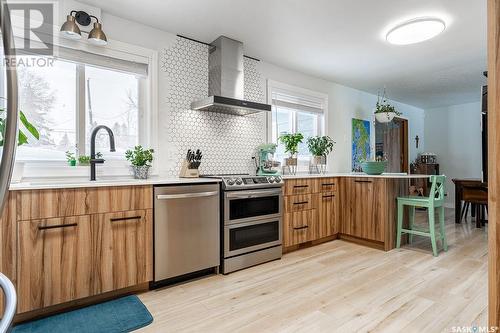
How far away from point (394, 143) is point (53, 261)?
6368 mm

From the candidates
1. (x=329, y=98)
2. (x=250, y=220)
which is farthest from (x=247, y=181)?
(x=329, y=98)

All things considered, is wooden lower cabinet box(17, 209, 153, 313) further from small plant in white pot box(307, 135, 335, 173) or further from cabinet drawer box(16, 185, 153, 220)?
small plant in white pot box(307, 135, 335, 173)

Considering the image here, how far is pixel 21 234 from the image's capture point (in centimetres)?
174

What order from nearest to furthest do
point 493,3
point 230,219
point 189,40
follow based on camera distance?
point 493,3, point 230,219, point 189,40

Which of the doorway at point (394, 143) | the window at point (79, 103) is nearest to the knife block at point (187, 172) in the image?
the window at point (79, 103)

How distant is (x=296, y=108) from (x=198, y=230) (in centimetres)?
251

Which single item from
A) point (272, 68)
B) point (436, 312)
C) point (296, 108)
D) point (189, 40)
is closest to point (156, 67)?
point (189, 40)

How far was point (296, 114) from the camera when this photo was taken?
425cm

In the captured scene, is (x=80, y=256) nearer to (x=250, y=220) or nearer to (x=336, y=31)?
(x=250, y=220)

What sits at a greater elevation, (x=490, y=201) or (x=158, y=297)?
(x=490, y=201)

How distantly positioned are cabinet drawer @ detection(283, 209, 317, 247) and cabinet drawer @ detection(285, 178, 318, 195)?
0.25 meters

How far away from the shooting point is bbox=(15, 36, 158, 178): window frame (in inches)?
90.1

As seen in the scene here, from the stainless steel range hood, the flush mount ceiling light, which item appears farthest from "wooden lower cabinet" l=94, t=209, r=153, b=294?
the flush mount ceiling light

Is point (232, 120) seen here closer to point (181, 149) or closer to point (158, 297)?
point (181, 149)
